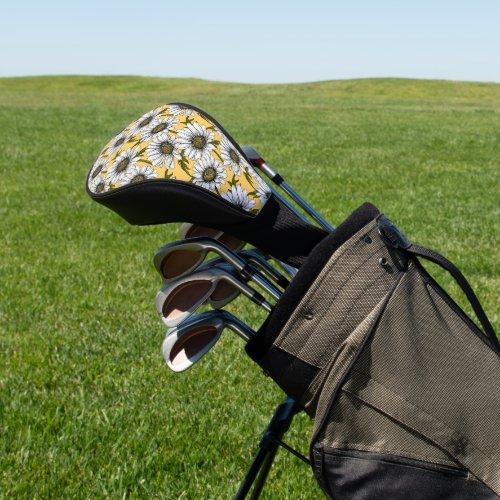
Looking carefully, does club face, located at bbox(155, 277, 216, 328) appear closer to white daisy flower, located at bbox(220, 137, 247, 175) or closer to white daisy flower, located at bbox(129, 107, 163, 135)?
white daisy flower, located at bbox(220, 137, 247, 175)

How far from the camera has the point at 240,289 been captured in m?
1.86

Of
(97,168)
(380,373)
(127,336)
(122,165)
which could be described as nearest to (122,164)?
(122,165)

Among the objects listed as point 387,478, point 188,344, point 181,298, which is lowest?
point 387,478

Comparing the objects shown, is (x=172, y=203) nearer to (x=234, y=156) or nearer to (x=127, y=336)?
(x=234, y=156)

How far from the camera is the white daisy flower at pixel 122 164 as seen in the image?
1768mm

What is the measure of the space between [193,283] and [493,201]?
8433mm

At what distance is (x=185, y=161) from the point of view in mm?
1748

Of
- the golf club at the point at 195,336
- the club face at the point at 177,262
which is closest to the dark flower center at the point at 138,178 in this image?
the club face at the point at 177,262

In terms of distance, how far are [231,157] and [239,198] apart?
0.34ft

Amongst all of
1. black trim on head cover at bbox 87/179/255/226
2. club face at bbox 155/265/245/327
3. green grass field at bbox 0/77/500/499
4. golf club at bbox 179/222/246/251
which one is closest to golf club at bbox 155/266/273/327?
club face at bbox 155/265/245/327

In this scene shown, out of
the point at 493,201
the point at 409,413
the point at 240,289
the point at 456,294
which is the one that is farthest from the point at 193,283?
the point at 493,201

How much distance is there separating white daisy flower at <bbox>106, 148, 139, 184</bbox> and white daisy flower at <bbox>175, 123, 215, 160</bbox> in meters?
0.10

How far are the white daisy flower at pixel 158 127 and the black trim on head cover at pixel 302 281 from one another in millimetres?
409

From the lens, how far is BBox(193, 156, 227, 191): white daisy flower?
1733 millimetres
